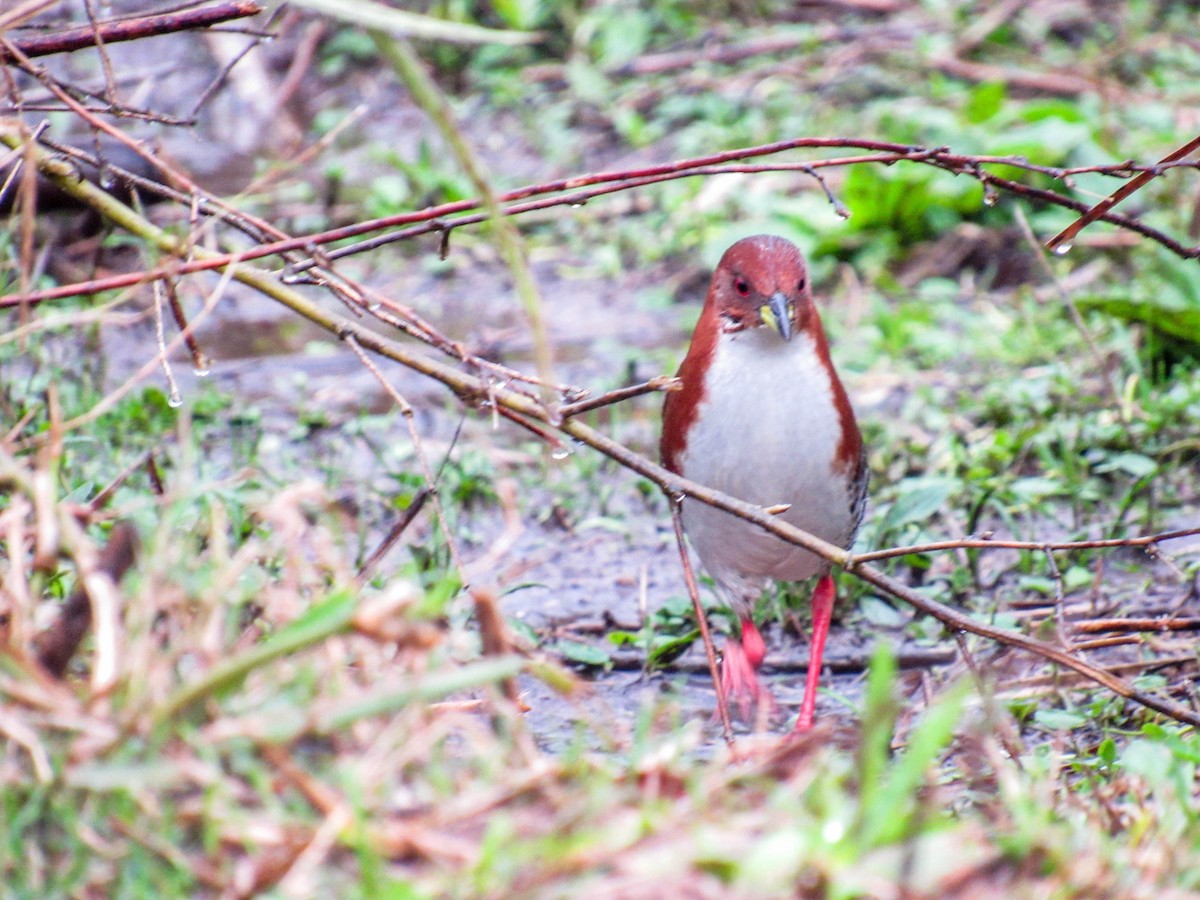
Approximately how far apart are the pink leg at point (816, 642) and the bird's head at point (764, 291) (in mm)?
709

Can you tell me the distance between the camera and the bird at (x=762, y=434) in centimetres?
345

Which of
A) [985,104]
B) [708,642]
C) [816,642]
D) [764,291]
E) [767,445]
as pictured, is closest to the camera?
[708,642]

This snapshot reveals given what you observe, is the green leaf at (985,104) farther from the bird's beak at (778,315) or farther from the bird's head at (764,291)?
the bird's beak at (778,315)

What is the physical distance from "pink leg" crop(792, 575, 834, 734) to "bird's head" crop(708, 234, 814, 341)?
71 cm

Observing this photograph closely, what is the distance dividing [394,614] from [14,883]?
495 millimetres

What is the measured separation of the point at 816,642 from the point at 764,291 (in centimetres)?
88

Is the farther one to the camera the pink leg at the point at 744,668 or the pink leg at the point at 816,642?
the pink leg at the point at 744,668

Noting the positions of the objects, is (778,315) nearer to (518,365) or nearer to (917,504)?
(917,504)

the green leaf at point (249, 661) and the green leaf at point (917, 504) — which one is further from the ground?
the green leaf at point (249, 661)

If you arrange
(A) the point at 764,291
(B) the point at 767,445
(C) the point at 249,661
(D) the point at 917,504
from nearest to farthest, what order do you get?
(C) the point at 249,661, (B) the point at 767,445, (A) the point at 764,291, (D) the point at 917,504

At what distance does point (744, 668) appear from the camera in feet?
12.3

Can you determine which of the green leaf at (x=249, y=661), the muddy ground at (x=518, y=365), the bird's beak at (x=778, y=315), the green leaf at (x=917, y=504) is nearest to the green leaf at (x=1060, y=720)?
the muddy ground at (x=518, y=365)

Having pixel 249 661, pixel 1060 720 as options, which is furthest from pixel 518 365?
pixel 249 661

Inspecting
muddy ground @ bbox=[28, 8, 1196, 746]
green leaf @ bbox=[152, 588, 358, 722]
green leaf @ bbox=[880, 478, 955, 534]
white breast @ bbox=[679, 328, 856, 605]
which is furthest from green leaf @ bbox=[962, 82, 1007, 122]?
green leaf @ bbox=[152, 588, 358, 722]
